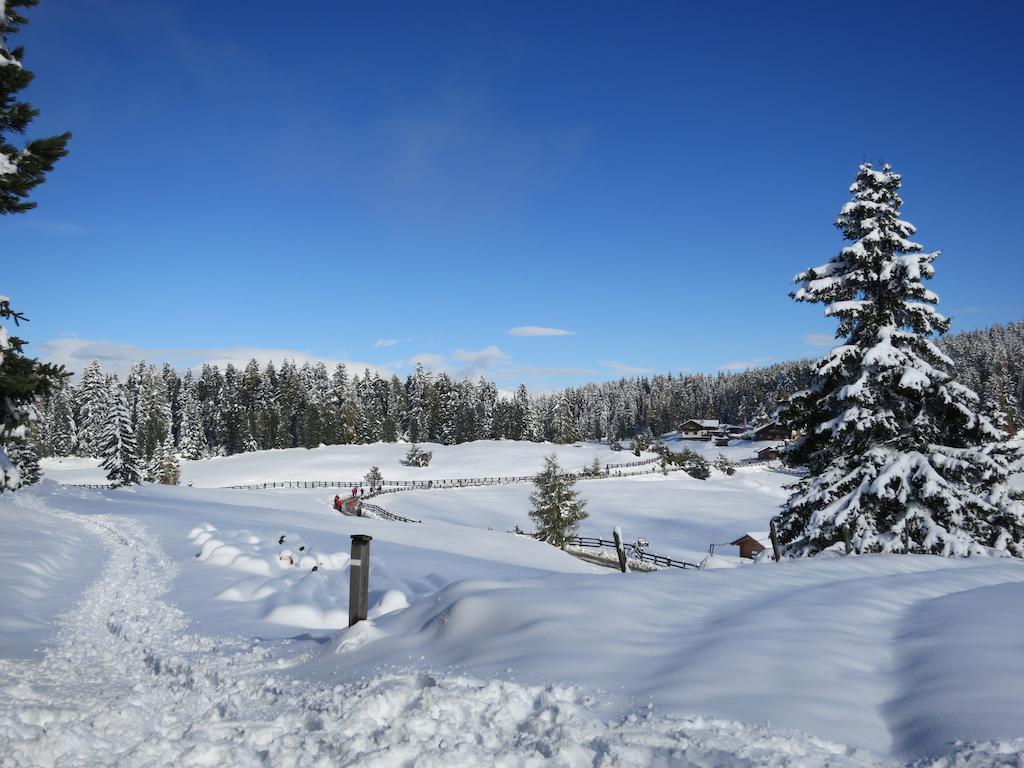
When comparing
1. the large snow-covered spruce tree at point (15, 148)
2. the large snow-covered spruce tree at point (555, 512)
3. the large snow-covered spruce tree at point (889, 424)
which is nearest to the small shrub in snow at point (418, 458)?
the large snow-covered spruce tree at point (555, 512)

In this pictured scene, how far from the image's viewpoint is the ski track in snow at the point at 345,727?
11.2ft

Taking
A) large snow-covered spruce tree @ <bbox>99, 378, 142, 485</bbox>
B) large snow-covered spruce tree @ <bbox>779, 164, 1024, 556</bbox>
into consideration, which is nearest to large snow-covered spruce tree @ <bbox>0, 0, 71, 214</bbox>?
large snow-covered spruce tree @ <bbox>779, 164, 1024, 556</bbox>

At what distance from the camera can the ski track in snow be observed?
3.41 metres


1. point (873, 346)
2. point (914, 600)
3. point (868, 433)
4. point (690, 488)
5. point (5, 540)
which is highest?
point (873, 346)

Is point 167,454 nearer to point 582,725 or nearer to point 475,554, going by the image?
point 475,554

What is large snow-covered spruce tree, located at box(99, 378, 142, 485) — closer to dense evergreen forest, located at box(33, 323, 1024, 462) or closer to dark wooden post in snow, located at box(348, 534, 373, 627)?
dense evergreen forest, located at box(33, 323, 1024, 462)

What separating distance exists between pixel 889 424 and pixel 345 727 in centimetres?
1365

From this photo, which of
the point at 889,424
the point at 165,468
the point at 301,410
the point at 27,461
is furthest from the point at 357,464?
the point at 889,424

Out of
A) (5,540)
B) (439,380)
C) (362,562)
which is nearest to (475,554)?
(5,540)

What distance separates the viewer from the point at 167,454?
71.5 metres

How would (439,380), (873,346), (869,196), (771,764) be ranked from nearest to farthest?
(771,764)
(873,346)
(869,196)
(439,380)

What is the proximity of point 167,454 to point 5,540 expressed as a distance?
6135cm

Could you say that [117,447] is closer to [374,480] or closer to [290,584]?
[374,480]

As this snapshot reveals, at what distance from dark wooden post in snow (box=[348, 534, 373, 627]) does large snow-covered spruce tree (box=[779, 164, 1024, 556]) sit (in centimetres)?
1058
